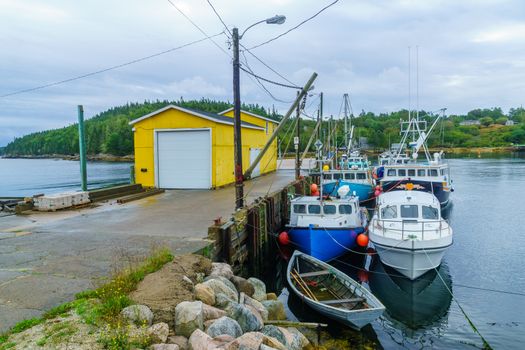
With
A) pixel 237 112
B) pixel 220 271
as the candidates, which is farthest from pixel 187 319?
pixel 237 112

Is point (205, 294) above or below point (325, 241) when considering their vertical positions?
above

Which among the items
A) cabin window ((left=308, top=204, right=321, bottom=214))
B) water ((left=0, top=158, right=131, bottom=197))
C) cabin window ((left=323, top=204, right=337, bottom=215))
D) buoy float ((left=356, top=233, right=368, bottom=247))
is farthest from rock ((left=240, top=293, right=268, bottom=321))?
water ((left=0, top=158, right=131, bottom=197))

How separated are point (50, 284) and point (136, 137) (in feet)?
51.6

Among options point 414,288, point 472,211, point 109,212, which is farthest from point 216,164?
point 472,211

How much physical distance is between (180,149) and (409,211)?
41.5 feet

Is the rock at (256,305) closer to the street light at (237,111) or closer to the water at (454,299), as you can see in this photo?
the water at (454,299)

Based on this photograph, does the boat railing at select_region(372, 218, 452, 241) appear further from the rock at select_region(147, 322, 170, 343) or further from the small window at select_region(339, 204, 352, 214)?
the rock at select_region(147, 322, 170, 343)

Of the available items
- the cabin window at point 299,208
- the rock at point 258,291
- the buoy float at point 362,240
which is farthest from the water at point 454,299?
the cabin window at point 299,208

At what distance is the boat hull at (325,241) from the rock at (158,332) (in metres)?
9.07

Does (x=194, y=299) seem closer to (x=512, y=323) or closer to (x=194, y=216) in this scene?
(x=194, y=216)

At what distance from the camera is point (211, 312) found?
23.1 feet

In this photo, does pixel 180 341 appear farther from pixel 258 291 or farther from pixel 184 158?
pixel 184 158

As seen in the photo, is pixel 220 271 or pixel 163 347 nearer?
pixel 163 347

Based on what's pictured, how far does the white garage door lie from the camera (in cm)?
2202
